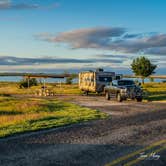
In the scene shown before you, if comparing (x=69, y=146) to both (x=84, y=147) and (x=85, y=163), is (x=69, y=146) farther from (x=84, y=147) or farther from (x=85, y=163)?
(x=85, y=163)

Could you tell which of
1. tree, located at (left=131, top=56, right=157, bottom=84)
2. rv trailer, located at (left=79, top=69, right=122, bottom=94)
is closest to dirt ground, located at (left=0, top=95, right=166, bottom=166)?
rv trailer, located at (left=79, top=69, right=122, bottom=94)

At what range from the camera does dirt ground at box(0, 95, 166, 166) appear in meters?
9.29

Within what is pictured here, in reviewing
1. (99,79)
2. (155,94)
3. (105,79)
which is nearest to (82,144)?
(99,79)

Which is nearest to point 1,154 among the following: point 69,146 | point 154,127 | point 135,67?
point 69,146

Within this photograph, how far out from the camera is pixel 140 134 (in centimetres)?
1380

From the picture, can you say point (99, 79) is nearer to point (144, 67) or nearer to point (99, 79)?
point (99, 79)

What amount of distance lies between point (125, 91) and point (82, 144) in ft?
70.8

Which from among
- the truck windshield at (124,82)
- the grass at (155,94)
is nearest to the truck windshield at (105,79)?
the grass at (155,94)

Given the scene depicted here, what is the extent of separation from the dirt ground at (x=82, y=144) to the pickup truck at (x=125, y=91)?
1608 centimetres

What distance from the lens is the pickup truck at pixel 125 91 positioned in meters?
33.0

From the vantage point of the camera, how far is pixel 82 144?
38.2ft

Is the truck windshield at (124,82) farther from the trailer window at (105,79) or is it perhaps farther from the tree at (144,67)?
the tree at (144,67)

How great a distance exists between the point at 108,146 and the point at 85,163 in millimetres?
2395

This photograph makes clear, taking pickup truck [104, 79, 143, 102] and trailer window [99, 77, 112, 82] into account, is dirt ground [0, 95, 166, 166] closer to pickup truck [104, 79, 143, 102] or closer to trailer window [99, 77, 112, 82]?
pickup truck [104, 79, 143, 102]
